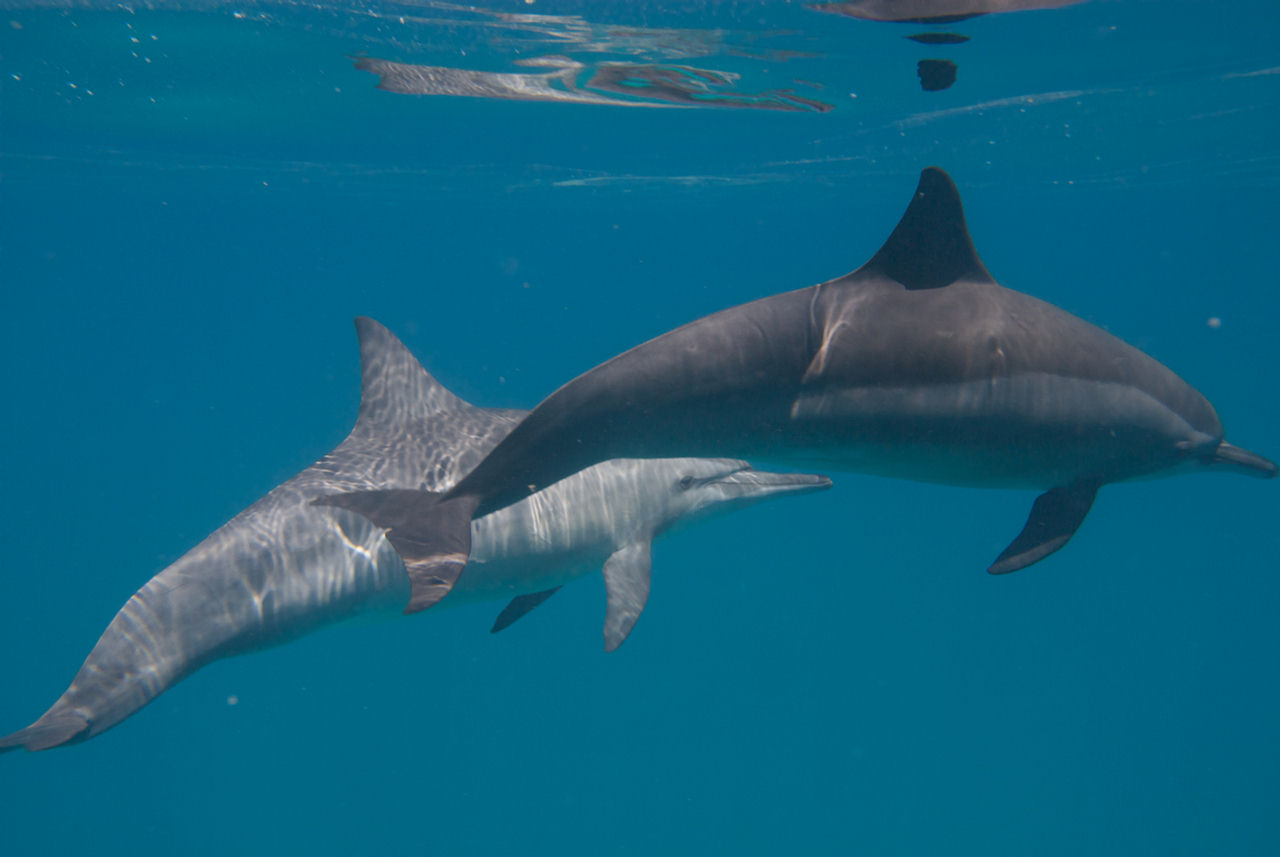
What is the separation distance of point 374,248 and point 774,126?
28405mm

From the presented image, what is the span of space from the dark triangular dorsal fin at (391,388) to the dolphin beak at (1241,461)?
610 centimetres

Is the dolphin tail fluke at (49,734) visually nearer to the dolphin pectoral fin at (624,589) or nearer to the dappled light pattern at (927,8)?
the dolphin pectoral fin at (624,589)

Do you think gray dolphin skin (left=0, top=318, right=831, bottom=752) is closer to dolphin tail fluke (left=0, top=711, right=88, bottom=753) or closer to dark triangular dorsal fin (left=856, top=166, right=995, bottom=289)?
dolphin tail fluke (left=0, top=711, right=88, bottom=753)

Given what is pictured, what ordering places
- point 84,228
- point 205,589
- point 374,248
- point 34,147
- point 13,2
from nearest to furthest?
point 205,589 < point 13,2 < point 34,147 < point 84,228 < point 374,248

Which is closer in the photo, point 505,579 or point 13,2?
point 505,579

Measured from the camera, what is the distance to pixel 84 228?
1272 inches

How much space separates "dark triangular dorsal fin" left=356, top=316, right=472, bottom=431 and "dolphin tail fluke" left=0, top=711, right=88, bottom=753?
10.4ft

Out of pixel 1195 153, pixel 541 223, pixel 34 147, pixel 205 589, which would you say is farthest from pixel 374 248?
pixel 205 589

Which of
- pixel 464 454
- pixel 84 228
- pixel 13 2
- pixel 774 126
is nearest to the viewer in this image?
pixel 464 454

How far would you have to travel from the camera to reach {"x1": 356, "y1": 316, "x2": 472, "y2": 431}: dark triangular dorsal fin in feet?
24.4

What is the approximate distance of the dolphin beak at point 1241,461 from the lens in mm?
5301

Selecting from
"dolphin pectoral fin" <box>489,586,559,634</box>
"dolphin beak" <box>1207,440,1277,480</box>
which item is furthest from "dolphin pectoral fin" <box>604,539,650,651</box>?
"dolphin beak" <box>1207,440,1277,480</box>

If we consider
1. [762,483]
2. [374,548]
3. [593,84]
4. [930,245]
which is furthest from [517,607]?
[593,84]

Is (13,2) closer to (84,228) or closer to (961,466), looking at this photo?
(961,466)
